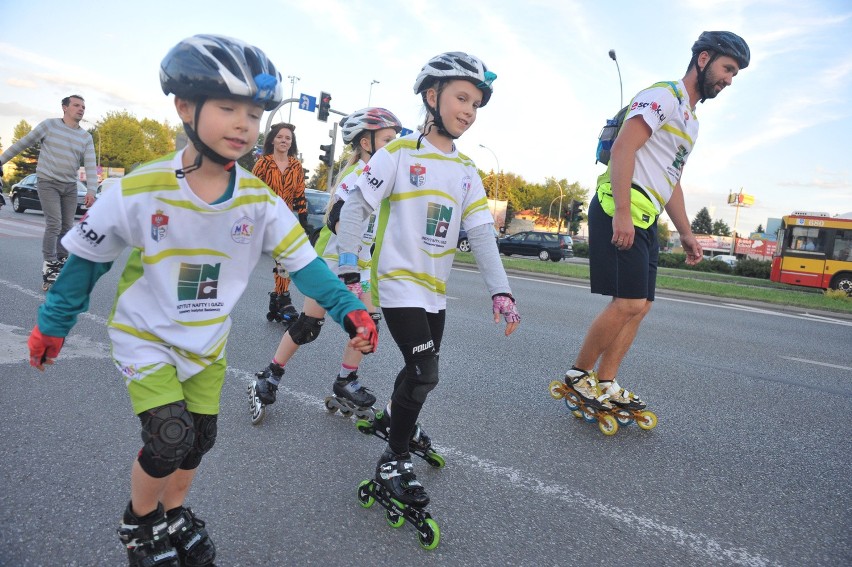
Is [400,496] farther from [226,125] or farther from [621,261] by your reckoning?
[621,261]

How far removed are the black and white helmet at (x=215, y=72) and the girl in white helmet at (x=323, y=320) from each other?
1423mm

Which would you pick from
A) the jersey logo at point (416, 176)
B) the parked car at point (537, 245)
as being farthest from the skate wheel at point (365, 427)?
the parked car at point (537, 245)

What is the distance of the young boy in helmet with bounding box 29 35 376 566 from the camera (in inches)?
77.9

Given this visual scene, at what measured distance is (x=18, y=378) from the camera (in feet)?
14.1

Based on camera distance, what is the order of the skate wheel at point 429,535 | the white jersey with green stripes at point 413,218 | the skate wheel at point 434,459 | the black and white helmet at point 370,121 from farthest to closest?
the black and white helmet at point 370,121 → the skate wheel at point 434,459 → the white jersey with green stripes at point 413,218 → the skate wheel at point 429,535

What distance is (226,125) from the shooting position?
78.3 inches

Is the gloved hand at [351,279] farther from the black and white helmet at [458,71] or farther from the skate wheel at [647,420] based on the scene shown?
the skate wheel at [647,420]

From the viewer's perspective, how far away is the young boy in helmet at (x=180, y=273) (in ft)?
6.49

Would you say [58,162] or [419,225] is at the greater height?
[58,162]

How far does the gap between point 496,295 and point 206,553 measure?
1659 mm

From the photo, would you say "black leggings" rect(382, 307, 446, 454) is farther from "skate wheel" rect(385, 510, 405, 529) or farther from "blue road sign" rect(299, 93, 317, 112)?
"blue road sign" rect(299, 93, 317, 112)

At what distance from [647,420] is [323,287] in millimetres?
2832

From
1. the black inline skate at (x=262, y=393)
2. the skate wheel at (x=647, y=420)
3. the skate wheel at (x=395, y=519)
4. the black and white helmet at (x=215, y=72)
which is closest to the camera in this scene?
the black and white helmet at (x=215, y=72)

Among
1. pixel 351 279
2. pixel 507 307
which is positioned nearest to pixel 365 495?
pixel 351 279
